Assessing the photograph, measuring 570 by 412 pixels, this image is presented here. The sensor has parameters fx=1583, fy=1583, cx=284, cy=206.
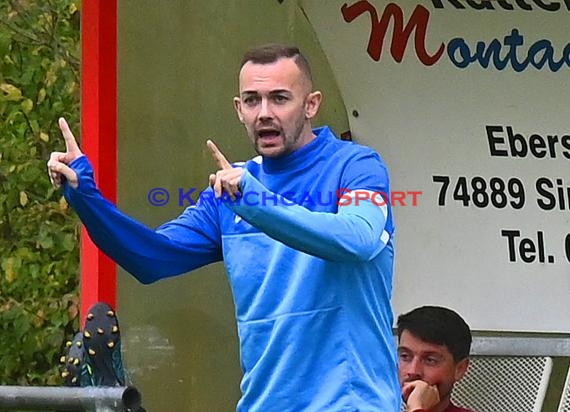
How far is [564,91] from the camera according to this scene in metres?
5.13

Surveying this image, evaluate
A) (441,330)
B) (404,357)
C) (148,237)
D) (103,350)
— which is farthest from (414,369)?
(103,350)

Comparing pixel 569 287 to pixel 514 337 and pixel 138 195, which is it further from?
pixel 138 195

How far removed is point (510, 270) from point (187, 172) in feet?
3.58

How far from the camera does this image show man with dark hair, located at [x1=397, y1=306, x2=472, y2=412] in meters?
4.29

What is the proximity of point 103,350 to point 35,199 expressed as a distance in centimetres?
569

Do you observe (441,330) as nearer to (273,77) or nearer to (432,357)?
(432,357)

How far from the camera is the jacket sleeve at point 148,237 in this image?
341 cm

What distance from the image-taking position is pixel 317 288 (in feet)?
10.7

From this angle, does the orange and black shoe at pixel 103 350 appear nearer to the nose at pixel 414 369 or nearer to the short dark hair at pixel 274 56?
the short dark hair at pixel 274 56

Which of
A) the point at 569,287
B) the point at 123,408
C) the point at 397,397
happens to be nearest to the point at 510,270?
the point at 569,287

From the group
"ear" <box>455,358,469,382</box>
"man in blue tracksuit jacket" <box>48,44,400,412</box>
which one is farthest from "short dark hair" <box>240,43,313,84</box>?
"ear" <box>455,358,469,382</box>

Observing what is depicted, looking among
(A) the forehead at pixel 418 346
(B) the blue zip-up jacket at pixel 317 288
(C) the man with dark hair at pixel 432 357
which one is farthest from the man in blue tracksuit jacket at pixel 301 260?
(A) the forehead at pixel 418 346

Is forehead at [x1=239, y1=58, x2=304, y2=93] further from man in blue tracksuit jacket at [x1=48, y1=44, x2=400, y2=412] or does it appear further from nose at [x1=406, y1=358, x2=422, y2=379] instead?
nose at [x1=406, y1=358, x2=422, y2=379]

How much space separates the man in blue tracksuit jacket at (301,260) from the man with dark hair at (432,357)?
0.94 m
